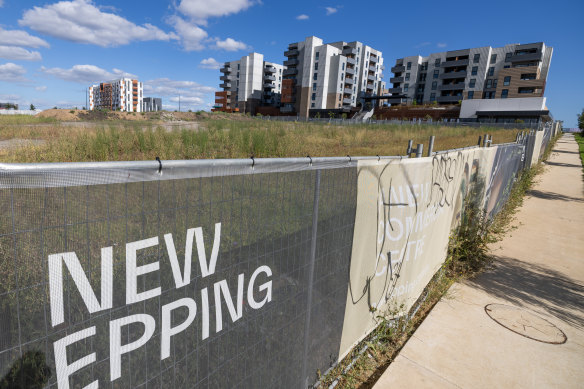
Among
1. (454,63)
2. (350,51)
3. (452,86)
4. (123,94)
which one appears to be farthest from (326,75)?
(123,94)

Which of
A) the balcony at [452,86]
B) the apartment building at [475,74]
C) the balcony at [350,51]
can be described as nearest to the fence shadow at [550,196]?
the apartment building at [475,74]

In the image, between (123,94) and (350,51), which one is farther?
(123,94)

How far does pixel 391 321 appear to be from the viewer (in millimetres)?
3438

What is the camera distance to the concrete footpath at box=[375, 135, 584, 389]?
9.29 ft

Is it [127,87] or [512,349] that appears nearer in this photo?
[512,349]

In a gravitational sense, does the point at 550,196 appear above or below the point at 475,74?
below

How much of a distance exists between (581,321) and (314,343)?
3.55 meters

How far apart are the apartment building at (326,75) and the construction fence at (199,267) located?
72.3 meters

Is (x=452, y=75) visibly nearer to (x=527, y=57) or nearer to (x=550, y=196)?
(x=527, y=57)

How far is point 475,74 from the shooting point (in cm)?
7131

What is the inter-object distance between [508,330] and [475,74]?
8329 centimetres

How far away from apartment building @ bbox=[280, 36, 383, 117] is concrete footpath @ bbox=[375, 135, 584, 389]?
69.7m

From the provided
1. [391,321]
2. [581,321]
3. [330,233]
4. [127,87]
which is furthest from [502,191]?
[127,87]

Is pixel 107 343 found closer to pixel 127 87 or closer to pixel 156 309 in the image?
pixel 156 309
